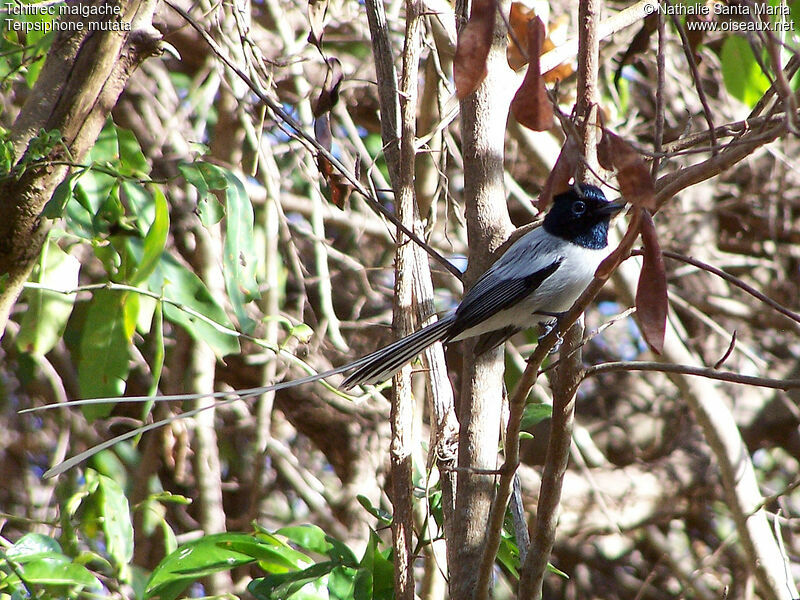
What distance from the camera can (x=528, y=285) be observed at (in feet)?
9.34

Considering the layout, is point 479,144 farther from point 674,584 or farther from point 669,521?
point 674,584

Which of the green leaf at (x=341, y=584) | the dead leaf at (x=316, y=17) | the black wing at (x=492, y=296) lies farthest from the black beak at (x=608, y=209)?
the green leaf at (x=341, y=584)

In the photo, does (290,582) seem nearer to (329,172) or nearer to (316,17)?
(329,172)

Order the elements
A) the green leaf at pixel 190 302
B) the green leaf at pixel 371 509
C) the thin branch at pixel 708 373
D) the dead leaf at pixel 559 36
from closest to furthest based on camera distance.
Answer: the thin branch at pixel 708 373 → the green leaf at pixel 371 509 → the green leaf at pixel 190 302 → the dead leaf at pixel 559 36

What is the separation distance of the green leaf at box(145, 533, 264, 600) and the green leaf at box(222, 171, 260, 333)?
63 centimetres

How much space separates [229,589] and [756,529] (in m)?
2.19

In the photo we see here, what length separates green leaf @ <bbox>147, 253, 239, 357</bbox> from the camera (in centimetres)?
256

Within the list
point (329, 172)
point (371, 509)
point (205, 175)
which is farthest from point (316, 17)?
point (371, 509)

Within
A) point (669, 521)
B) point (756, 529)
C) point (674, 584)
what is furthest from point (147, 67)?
point (674, 584)

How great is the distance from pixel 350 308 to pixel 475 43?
12.4 ft

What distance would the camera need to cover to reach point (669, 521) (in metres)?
5.02

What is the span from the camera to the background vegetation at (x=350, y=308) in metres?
2.21

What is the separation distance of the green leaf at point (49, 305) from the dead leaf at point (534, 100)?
5.97 feet

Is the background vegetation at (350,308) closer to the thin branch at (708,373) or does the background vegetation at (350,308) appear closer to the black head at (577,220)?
the thin branch at (708,373)
